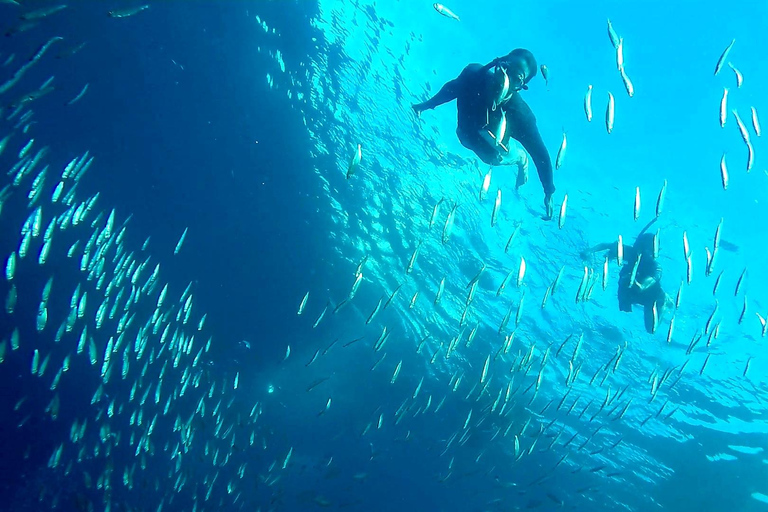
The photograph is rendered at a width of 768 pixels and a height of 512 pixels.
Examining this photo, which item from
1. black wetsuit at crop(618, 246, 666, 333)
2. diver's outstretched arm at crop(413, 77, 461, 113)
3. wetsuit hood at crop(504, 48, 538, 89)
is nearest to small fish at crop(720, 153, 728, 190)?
wetsuit hood at crop(504, 48, 538, 89)

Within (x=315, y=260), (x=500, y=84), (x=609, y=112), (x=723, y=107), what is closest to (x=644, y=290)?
(x=723, y=107)

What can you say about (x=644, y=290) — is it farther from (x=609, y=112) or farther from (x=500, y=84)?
(x=500, y=84)

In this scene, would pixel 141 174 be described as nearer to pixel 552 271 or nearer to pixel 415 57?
pixel 415 57

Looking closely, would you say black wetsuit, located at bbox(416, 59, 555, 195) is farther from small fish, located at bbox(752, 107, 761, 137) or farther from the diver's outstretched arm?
small fish, located at bbox(752, 107, 761, 137)

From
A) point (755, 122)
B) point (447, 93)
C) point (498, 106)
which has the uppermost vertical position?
point (755, 122)

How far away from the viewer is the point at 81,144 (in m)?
13.6

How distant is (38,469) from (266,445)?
1036 cm

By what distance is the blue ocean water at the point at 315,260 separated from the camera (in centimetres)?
1198

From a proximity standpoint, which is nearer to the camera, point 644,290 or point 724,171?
point 724,171

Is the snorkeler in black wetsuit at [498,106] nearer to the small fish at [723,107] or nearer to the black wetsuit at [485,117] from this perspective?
the black wetsuit at [485,117]

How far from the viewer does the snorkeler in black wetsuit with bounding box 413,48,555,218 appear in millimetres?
5297

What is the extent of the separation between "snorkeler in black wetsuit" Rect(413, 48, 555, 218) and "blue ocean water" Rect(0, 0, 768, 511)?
2.68 m

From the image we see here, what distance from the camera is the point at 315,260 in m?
18.6

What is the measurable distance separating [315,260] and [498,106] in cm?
1393
